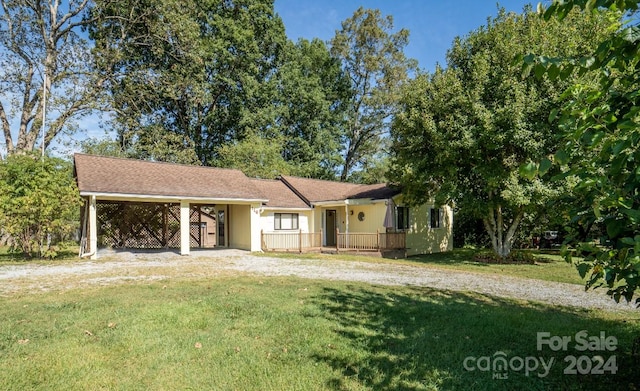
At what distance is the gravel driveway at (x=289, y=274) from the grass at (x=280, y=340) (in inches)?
50.6

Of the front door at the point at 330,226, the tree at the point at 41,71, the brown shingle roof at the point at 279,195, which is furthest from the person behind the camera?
the tree at the point at 41,71

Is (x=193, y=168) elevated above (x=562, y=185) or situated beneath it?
elevated above

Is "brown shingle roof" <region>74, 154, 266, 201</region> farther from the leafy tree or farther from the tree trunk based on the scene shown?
the leafy tree

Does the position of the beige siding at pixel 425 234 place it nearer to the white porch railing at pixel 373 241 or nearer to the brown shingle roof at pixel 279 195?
the white porch railing at pixel 373 241

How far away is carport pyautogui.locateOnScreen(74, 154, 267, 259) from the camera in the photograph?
1554 cm

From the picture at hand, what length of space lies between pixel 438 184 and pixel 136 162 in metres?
15.3

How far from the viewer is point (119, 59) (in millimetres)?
27422

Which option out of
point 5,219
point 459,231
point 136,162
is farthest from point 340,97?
point 5,219

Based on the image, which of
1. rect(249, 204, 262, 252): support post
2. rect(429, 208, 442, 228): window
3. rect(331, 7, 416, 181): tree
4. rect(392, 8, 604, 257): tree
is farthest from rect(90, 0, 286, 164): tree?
rect(392, 8, 604, 257): tree

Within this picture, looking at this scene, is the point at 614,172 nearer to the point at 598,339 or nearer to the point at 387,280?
the point at 598,339

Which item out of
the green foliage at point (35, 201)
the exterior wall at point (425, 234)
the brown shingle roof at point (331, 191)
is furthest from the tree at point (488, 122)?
the green foliage at point (35, 201)

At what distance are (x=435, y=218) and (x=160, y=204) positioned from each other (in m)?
16.5

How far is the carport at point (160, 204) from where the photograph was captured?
15539 mm

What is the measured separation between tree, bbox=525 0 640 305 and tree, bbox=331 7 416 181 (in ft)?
110
